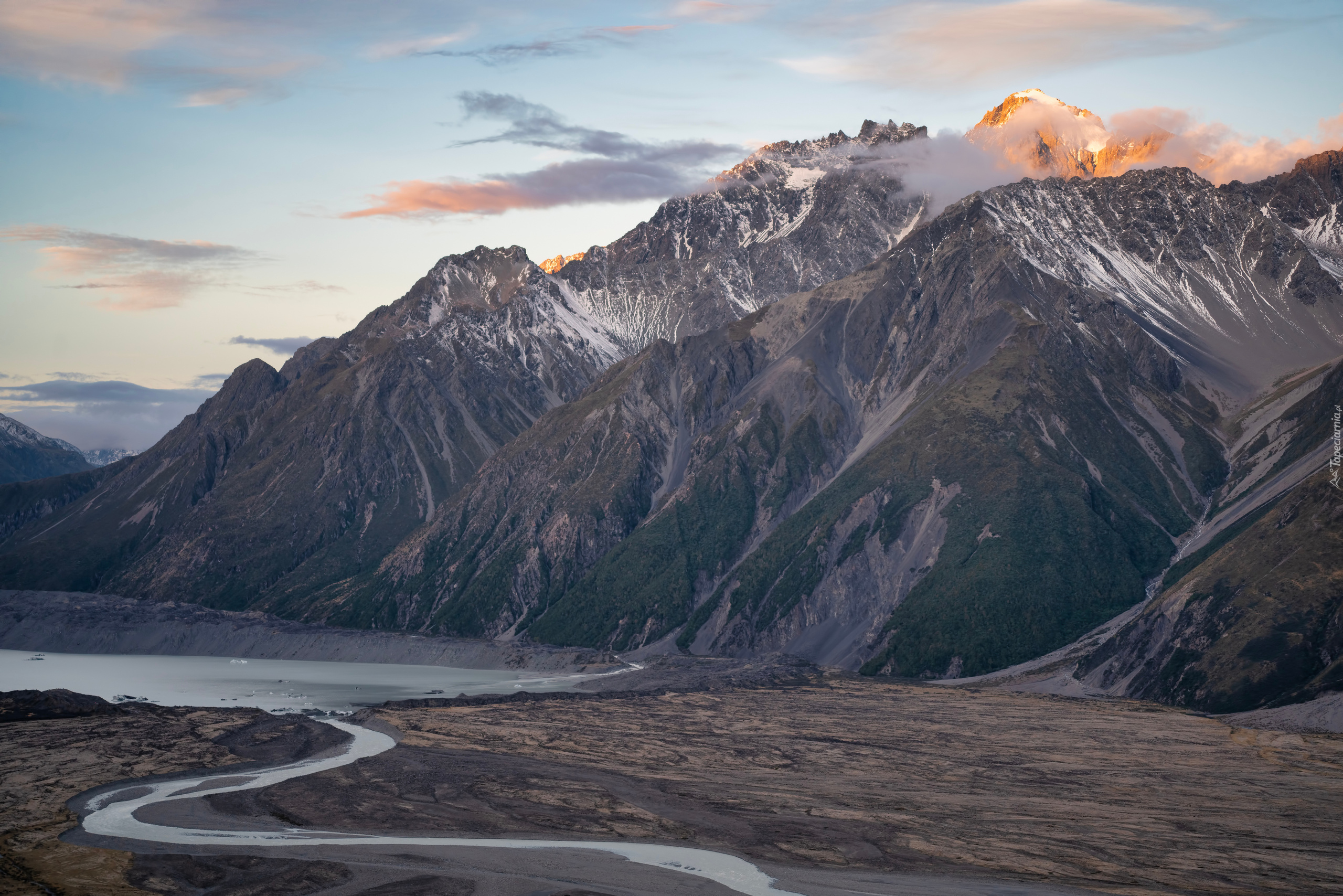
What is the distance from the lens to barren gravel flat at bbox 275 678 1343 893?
8538 cm

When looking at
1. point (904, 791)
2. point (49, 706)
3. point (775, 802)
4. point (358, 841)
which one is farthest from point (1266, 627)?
point (49, 706)

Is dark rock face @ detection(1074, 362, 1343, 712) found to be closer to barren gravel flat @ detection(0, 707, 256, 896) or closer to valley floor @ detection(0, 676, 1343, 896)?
valley floor @ detection(0, 676, 1343, 896)

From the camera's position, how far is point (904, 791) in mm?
114312

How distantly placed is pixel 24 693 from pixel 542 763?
79.3m

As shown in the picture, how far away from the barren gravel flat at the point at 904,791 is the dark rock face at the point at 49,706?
134 ft

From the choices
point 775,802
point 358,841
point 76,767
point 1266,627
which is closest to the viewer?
point 358,841

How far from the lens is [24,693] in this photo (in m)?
156

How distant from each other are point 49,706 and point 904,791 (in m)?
114

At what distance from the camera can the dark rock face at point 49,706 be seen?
150 m

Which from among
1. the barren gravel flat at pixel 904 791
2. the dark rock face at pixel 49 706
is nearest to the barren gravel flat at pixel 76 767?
the dark rock face at pixel 49 706

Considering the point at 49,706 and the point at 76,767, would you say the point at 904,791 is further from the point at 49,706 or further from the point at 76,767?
the point at 49,706

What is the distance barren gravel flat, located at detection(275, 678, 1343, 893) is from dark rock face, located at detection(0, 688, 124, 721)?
40.9 metres

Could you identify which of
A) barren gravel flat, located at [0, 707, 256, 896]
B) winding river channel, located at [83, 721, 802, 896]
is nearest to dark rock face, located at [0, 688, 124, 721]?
barren gravel flat, located at [0, 707, 256, 896]

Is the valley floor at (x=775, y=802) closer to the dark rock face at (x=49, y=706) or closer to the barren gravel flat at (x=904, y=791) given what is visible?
the barren gravel flat at (x=904, y=791)
